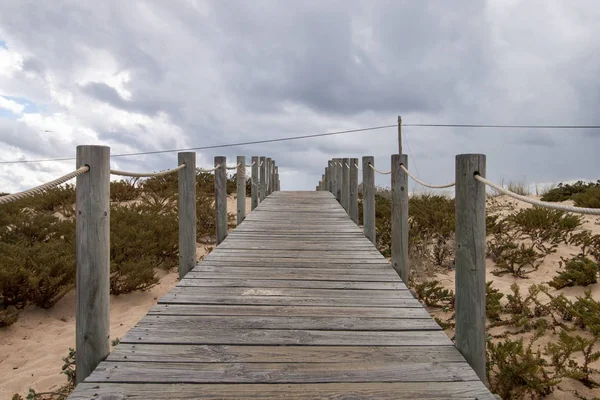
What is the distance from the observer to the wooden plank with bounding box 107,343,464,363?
2.40 meters

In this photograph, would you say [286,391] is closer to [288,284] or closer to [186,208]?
[288,284]

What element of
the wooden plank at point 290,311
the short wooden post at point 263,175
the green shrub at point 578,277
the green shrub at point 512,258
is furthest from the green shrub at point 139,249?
the green shrub at point 578,277

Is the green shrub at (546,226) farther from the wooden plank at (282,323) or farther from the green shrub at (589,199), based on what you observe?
the wooden plank at (282,323)

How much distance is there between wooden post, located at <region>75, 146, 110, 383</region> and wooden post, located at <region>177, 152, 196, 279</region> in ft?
5.81

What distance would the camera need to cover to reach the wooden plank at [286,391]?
6.72 feet

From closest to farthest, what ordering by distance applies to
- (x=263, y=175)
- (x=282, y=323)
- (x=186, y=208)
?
1. (x=282, y=323)
2. (x=186, y=208)
3. (x=263, y=175)

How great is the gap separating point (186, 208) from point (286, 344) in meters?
2.14

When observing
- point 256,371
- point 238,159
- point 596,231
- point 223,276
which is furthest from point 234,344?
point 596,231

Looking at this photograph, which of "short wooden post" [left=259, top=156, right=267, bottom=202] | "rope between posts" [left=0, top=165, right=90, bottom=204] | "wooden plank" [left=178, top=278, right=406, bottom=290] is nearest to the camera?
"rope between posts" [left=0, top=165, right=90, bottom=204]

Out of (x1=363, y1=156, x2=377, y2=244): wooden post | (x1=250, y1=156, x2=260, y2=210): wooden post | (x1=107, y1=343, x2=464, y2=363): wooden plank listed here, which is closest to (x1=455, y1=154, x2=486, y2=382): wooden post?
(x1=107, y1=343, x2=464, y2=363): wooden plank

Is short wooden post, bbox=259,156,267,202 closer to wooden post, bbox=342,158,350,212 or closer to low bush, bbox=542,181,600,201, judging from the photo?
wooden post, bbox=342,158,350,212

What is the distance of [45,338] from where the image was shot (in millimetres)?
4531

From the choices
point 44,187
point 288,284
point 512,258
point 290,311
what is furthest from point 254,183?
point 44,187

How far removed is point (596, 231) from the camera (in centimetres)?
879
